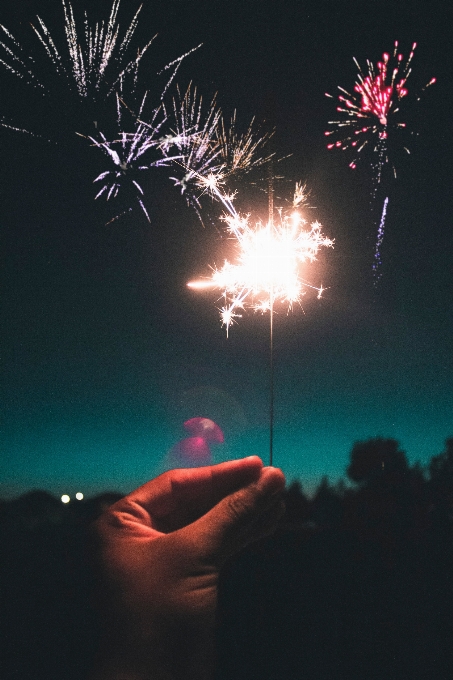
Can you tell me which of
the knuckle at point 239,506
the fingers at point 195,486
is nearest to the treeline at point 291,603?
the fingers at point 195,486

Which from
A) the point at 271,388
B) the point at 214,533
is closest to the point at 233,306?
the point at 271,388

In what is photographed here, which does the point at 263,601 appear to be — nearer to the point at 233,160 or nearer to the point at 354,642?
the point at 354,642

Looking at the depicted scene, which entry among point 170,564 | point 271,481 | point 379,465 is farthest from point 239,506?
point 379,465

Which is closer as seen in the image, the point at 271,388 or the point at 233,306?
the point at 271,388

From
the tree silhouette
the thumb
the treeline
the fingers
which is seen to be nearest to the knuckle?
the thumb

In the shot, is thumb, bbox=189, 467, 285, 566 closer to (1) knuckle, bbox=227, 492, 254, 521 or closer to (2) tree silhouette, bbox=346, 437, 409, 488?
(1) knuckle, bbox=227, 492, 254, 521

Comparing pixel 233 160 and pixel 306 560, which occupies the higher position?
pixel 233 160
